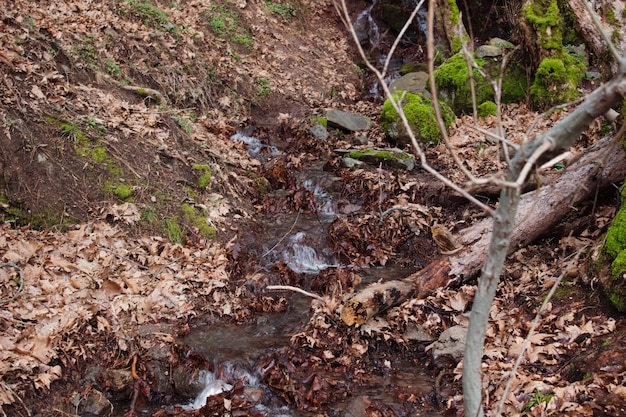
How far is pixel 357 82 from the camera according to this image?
14664mm

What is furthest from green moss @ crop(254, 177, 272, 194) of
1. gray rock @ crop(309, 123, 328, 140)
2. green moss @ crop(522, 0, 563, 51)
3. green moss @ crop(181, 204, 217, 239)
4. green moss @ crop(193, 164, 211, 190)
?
green moss @ crop(522, 0, 563, 51)

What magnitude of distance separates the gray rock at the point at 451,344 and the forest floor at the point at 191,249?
4.2 inches

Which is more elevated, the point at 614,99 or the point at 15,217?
the point at 614,99

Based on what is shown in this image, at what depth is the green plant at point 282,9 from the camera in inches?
600

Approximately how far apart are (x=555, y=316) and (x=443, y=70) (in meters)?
7.65

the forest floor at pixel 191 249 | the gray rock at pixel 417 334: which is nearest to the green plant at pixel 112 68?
the forest floor at pixel 191 249

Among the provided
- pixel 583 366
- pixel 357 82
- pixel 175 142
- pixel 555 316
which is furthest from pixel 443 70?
pixel 583 366

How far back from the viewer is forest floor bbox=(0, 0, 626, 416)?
4527 mm

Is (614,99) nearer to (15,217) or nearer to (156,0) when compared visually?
(15,217)

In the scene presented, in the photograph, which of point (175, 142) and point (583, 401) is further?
point (175, 142)

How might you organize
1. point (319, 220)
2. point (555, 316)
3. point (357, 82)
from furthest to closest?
point (357, 82) < point (319, 220) < point (555, 316)

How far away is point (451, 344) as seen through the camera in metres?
5.07

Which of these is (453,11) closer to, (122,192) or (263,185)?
(263,185)

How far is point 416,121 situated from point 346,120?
1.93m
